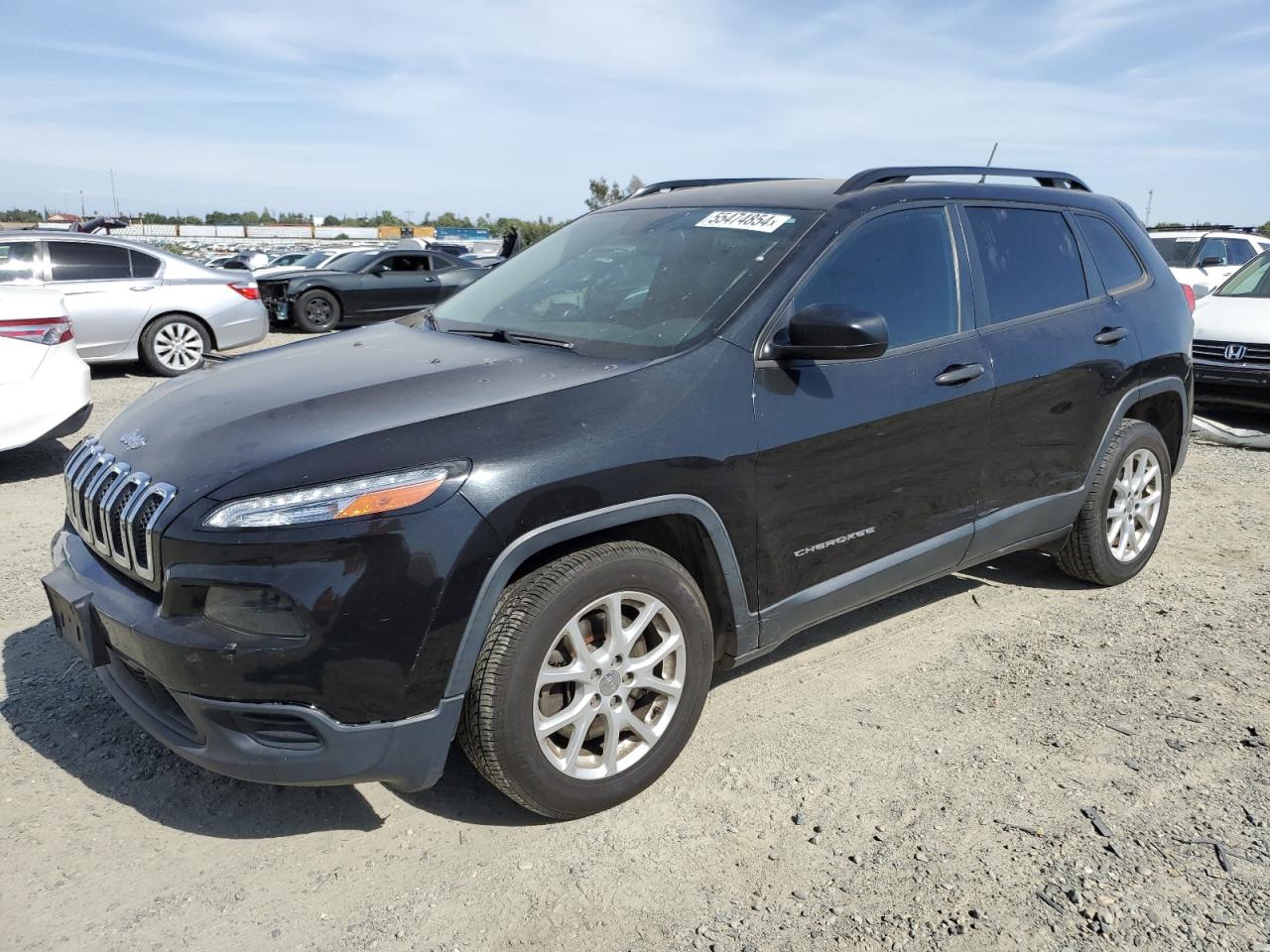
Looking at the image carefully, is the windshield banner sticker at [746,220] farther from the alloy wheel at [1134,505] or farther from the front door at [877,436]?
the alloy wheel at [1134,505]

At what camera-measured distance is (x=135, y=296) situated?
412 inches

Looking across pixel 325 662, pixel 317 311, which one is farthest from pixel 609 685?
pixel 317 311

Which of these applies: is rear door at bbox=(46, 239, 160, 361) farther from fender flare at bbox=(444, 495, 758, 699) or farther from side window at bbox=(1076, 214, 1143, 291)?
side window at bbox=(1076, 214, 1143, 291)

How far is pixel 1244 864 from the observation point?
2770mm

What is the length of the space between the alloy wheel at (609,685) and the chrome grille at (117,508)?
1.06 m

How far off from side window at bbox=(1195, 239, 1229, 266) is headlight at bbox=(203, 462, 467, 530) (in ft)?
48.6

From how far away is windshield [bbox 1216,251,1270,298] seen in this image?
9.25m

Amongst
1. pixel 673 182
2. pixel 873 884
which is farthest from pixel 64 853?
pixel 673 182

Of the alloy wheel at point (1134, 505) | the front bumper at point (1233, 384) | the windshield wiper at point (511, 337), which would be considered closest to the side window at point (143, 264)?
the windshield wiper at point (511, 337)

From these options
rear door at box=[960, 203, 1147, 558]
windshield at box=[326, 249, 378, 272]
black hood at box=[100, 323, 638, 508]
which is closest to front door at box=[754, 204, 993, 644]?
rear door at box=[960, 203, 1147, 558]

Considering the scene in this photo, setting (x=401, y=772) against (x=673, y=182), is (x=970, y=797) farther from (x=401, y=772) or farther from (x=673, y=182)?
(x=673, y=182)

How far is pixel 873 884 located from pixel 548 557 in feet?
3.97

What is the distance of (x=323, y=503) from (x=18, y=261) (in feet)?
30.6

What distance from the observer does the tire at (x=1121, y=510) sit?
4.54 meters
